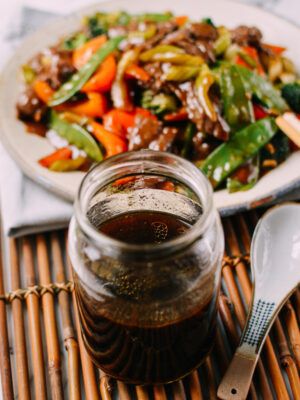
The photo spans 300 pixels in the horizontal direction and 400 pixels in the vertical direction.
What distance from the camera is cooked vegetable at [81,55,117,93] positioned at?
7.89ft

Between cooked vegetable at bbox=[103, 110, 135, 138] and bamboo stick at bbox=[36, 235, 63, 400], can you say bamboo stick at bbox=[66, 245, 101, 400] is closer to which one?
bamboo stick at bbox=[36, 235, 63, 400]

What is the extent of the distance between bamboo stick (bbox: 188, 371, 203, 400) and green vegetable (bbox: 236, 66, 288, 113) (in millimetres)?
1239

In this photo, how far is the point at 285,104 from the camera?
93.6 inches

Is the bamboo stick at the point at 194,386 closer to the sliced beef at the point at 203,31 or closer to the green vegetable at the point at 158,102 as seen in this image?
the green vegetable at the point at 158,102

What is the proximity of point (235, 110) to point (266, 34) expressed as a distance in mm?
732

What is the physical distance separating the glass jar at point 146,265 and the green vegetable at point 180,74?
36.7 inches

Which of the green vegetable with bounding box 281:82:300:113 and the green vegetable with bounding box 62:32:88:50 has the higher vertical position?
the green vegetable with bounding box 62:32:88:50

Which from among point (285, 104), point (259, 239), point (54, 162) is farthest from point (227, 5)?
point (259, 239)

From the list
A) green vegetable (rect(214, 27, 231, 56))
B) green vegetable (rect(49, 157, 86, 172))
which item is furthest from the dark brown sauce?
green vegetable (rect(214, 27, 231, 56))

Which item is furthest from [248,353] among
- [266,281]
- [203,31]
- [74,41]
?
[74,41]

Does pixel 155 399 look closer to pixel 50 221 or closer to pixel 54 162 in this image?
pixel 50 221

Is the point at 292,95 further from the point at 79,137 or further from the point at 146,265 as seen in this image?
the point at 146,265

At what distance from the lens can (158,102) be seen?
233 centimetres

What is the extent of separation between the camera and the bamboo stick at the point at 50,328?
161 cm
